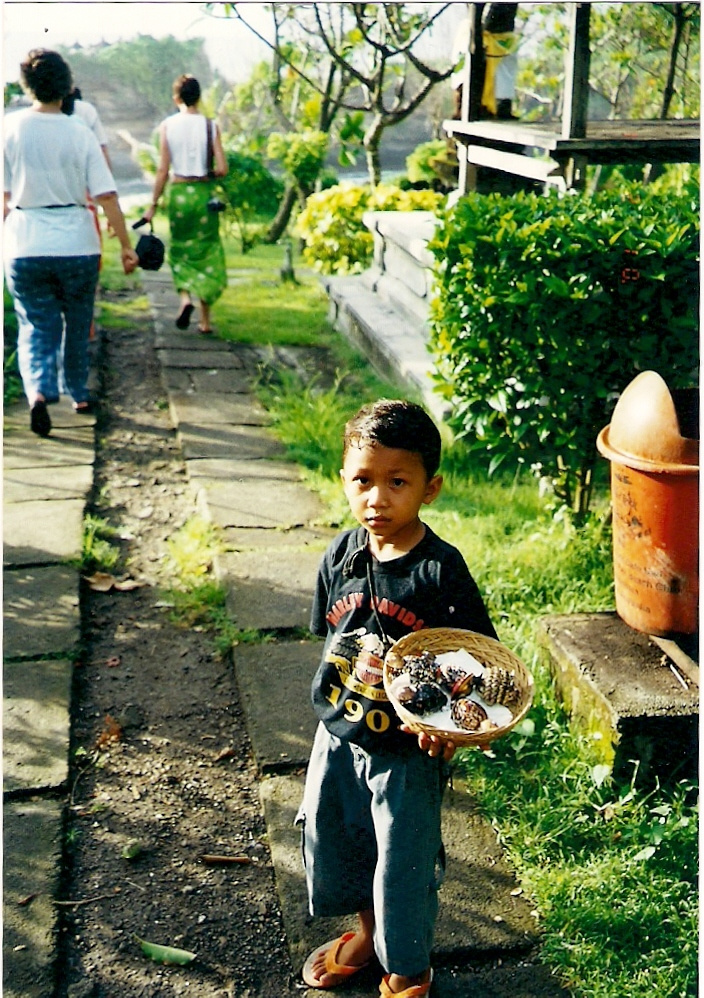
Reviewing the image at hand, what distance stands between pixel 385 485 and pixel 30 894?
1.36 meters

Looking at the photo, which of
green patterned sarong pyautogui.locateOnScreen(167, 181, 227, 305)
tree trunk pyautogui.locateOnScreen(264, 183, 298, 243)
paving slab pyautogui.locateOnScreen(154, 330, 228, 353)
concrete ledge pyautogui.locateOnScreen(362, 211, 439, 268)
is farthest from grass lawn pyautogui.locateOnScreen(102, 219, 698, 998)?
tree trunk pyautogui.locateOnScreen(264, 183, 298, 243)

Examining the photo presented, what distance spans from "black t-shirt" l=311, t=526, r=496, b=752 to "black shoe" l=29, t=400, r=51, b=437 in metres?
3.80

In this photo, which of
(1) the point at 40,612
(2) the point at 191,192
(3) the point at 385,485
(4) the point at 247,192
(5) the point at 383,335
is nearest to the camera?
(3) the point at 385,485

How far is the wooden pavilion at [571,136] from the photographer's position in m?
4.89

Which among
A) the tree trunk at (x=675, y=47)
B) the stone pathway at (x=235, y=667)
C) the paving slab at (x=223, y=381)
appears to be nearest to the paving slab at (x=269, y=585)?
the stone pathway at (x=235, y=667)

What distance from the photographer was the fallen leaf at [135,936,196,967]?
2289mm

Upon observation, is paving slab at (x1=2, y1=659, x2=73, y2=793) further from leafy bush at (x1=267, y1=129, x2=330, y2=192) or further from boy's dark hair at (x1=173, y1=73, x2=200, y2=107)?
leafy bush at (x1=267, y1=129, x2=330, y2=192)

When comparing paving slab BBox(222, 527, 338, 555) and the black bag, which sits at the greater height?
the black bag

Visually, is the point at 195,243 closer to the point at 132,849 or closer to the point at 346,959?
the point at 132,849

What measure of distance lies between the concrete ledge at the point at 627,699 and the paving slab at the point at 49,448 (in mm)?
3006

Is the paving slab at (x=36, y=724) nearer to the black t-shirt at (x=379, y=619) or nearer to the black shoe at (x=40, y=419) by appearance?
the black t-shirt at (x=379, y=619)

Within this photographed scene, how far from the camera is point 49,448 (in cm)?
537

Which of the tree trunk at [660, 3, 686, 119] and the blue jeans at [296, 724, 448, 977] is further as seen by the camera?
the tree trunk at [660, 3, 686, 119]

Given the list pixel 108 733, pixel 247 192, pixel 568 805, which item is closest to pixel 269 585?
pixel 108 733
